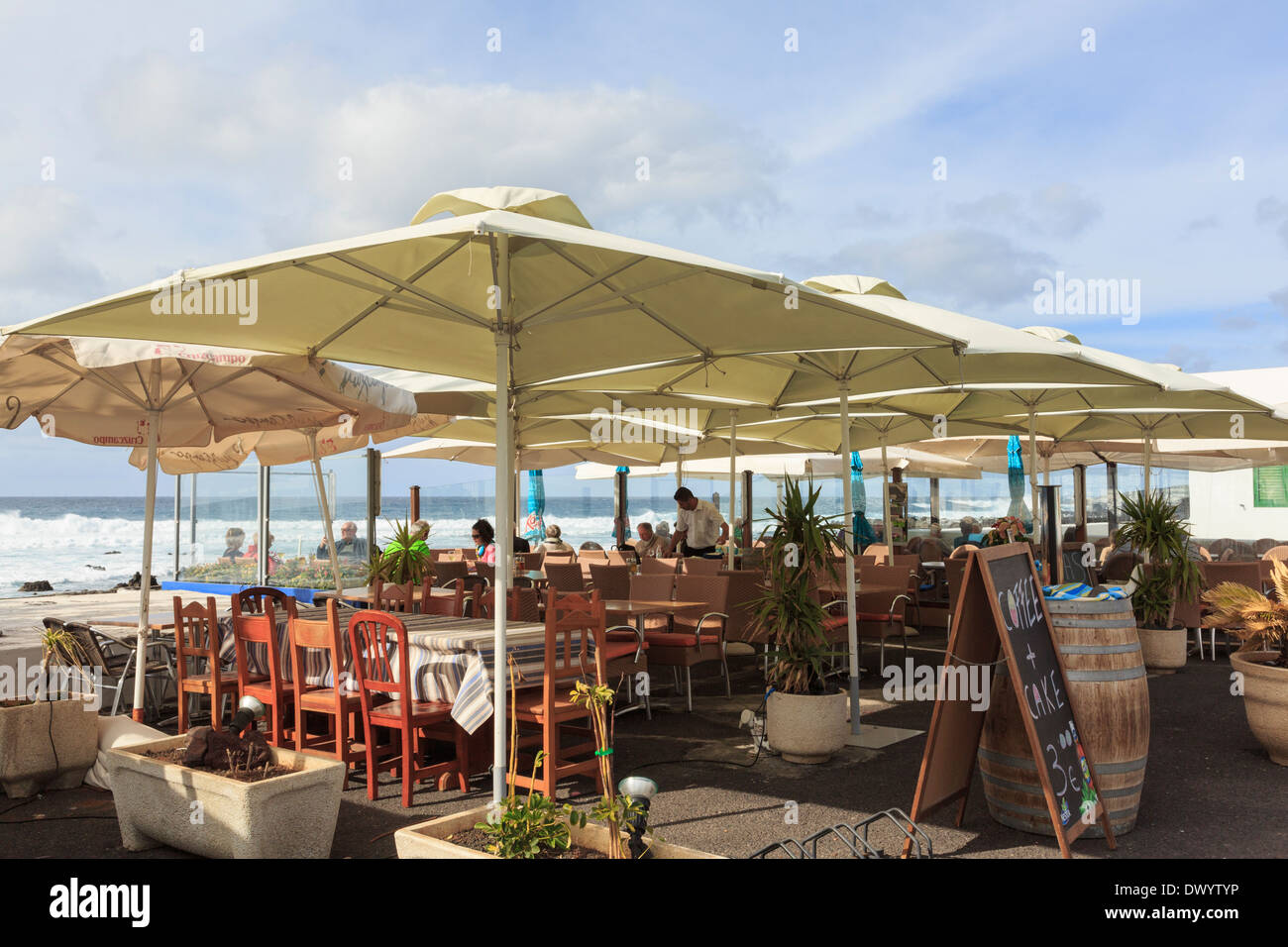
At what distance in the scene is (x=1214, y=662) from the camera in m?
8.80

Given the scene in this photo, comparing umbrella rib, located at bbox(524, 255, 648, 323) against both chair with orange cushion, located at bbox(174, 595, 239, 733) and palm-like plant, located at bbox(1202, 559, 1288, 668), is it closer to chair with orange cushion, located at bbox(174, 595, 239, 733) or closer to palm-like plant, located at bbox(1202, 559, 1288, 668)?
chair with orange cushion, located at bbox(174, 595, 239, 733)

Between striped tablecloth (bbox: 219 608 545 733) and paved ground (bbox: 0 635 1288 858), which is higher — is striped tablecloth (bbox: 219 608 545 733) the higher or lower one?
the higher one

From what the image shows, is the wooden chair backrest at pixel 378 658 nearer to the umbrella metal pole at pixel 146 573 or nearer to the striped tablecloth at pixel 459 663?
the striped tablecloth at pixel 459 663

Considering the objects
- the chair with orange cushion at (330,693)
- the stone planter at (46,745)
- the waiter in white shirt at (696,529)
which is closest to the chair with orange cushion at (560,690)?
the chair with orange cushion at (330,693)

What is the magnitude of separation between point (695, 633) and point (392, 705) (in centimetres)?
275

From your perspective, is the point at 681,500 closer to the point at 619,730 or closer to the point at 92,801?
the point at 619,730

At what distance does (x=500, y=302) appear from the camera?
435 centimetres

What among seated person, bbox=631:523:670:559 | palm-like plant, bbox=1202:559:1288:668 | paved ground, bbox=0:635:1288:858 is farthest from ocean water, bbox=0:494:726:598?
palm-like plant, bbox=1202:559:1288:668

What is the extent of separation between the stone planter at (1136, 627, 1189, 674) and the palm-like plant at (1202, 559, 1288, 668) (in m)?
3.03

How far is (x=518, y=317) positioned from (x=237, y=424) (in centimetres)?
381

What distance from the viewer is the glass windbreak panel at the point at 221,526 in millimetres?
13281

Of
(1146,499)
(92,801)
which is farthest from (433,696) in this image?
(1146,499)

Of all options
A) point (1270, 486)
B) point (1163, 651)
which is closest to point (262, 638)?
point (1163, 651)

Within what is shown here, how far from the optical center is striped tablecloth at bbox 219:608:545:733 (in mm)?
4621
